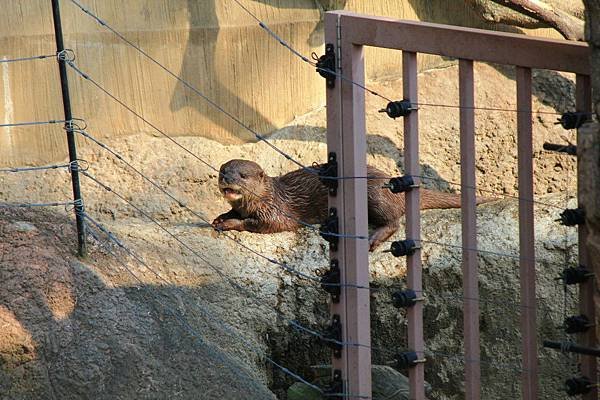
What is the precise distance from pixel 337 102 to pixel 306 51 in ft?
9.56

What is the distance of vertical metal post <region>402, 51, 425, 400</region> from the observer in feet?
11.2

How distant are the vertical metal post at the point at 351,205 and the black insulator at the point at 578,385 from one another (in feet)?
2.37

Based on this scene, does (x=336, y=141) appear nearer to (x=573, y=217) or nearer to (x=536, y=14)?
(x=573, y=217)

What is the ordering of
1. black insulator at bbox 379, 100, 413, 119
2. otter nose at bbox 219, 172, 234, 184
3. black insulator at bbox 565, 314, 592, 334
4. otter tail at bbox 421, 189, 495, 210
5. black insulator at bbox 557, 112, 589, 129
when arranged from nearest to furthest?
black insulator at bbox 557, 112, 589, 129 < black insulator at bbox 565, 314, 592, 334 < black insulator at bbox 379, 100, 413, 119 < otter nose at bbox 219, 172, 234, 184 < otter tail at bbox 421, 189, 495, 210

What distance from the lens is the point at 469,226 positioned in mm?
3328

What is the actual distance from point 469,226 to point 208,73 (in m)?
3.24

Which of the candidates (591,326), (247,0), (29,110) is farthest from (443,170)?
(591,326)

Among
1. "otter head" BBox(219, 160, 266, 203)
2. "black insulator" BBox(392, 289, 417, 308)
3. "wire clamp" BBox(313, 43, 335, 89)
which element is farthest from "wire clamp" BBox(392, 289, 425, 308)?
"otter head" BBox(219, 160, 266, 203)

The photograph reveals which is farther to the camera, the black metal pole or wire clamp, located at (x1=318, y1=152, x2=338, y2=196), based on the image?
the black metal pole

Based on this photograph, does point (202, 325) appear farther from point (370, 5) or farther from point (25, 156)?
point (370, 5)

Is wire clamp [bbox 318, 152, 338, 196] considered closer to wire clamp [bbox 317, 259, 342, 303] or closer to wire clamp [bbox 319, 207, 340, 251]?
wire clamp [bbox 319, 207, 340, 251]

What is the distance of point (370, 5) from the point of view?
21.7ft

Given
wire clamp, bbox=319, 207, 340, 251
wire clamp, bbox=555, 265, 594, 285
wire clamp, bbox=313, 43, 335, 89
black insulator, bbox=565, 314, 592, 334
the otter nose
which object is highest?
wire clamp, bbox=313, 43, 335, 89

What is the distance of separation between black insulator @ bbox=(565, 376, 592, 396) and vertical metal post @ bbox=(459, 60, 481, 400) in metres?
0.33
